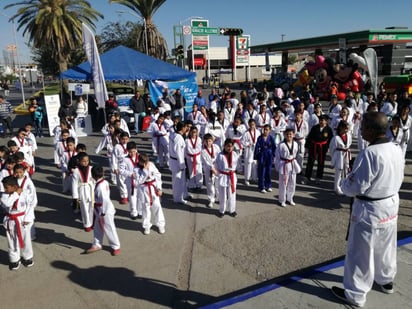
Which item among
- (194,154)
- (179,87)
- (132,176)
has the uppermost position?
(179,87)

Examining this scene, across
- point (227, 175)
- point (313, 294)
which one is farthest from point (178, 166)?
point (313, 294)

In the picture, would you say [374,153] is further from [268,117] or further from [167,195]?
[268,117]

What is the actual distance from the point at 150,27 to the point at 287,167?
79.1ft

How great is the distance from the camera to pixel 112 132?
29.6 feet

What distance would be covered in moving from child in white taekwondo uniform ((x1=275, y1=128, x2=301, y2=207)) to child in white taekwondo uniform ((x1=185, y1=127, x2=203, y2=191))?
1.85 meters

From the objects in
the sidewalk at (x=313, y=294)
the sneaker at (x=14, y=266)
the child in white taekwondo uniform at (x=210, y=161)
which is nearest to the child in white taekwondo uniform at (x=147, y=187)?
the child in white taekwondo uniform at (x=210, y=161)

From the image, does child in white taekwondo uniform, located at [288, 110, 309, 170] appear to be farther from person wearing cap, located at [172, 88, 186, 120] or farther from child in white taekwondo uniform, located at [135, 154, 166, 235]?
person wearing cap, located at [172, 88, 186, 120]

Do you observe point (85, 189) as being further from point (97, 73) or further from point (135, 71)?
point (135, 71)

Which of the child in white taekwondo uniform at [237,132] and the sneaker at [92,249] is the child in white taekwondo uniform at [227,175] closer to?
the child in white taekwondo uniform at [237,132]

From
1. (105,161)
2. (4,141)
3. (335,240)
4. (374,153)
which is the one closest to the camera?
(374,153)

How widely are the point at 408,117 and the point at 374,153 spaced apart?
7077 mm

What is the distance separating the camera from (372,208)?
12.1 feet

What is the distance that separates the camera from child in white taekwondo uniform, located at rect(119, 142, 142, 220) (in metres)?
6.83

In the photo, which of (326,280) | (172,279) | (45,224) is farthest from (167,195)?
(326,280)
